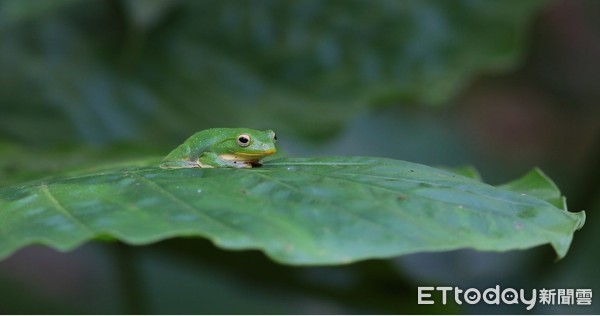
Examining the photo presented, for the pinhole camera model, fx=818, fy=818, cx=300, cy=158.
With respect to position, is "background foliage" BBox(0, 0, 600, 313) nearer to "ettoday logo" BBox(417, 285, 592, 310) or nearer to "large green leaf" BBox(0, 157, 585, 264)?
"ettoday logo" BBox(417, 285, 592, 310)

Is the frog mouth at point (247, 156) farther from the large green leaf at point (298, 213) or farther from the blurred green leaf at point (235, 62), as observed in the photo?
the blurred green leaf at point (235, 62)

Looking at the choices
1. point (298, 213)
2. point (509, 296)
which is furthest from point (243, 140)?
point (509, 296)

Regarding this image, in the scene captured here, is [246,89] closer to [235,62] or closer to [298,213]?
[235,62]

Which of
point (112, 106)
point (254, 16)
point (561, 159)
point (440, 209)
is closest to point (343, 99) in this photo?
point (254, 16)

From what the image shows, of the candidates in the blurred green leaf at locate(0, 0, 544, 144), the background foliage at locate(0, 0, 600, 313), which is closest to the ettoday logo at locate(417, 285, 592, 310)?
the background foliage at locate(0, 0, 600, 313)

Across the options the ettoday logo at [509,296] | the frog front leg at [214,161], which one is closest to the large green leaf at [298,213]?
the frog front leg at [214,161]

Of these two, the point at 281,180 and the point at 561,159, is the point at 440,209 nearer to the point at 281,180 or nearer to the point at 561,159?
the point at 281,180
